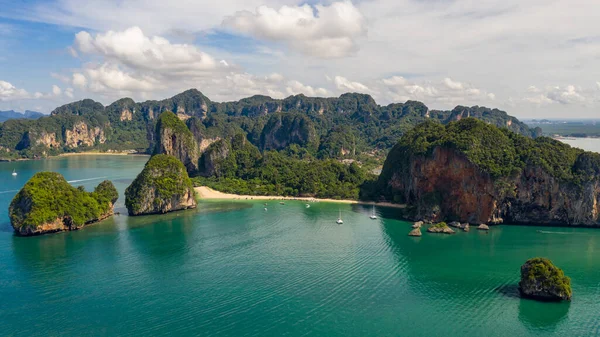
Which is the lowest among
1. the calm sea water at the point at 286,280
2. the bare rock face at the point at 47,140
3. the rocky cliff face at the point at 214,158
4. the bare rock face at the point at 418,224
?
the calm sea water at the point at 286,280

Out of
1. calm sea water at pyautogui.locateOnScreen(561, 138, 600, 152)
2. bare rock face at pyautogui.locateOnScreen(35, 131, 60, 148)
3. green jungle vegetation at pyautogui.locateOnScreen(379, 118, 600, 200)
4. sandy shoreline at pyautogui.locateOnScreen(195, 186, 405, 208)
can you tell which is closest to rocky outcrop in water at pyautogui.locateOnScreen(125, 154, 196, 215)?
sandy shoreline at pyautogui.locateOnScreen(195, 186, 405, 208)

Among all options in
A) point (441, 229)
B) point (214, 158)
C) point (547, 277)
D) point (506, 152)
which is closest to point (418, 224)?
point (441, 229)

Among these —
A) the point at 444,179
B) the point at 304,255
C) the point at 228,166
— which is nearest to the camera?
the point at 304,255

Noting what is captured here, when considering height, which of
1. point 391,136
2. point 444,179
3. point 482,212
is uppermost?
point 391,136

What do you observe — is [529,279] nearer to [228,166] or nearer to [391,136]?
[228,166]

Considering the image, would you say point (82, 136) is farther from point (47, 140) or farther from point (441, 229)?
point (441, 229)

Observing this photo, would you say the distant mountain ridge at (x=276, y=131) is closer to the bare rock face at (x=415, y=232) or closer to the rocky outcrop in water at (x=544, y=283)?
the bare rock face at (x=415, y=232)

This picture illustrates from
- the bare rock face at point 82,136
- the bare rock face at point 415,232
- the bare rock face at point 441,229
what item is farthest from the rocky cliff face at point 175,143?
the bare rock face at point 82,136

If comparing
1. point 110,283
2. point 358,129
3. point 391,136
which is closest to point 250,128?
point 358,129
